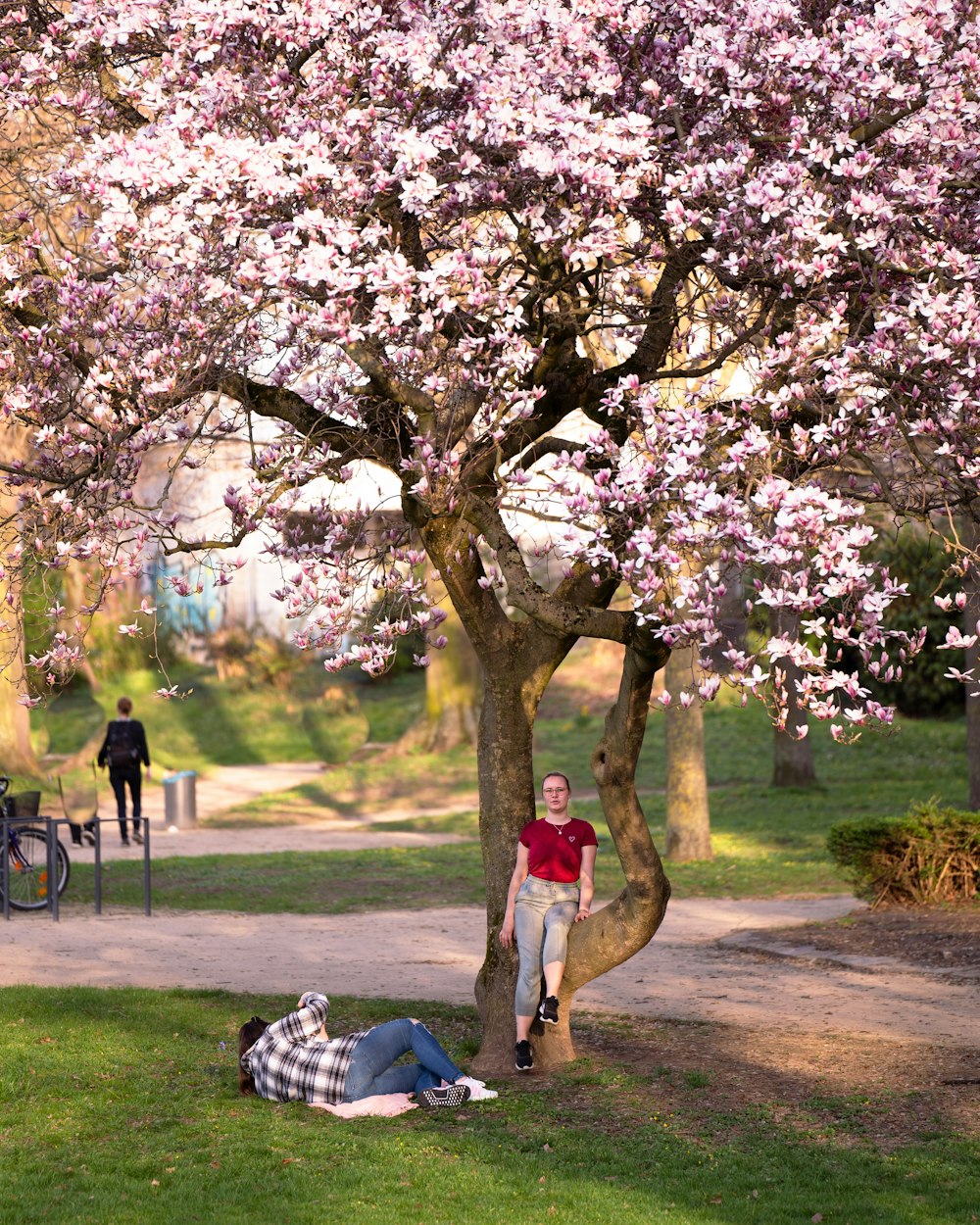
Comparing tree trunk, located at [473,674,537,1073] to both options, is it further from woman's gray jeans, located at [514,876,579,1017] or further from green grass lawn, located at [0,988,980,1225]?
green grass lawn, located at [0,988,980,1225]

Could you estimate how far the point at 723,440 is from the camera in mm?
6891

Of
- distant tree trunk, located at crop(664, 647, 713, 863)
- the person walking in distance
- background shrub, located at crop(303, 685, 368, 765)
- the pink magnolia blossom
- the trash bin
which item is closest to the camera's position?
the pink magnolia blossom

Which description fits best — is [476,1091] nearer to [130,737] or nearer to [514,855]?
[514,855]

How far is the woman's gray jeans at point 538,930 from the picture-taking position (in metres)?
8.38

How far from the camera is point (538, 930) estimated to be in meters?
8.42

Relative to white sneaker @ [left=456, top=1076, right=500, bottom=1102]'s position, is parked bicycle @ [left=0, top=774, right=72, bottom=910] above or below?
above

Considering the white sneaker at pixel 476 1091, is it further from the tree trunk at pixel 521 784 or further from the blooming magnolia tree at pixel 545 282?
the blooming magnolia tree at pixel 545 282

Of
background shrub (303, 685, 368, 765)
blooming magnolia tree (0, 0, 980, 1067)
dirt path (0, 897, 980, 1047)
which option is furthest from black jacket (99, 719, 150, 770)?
blooming magnolia tree (0, 0, 980, 1067)

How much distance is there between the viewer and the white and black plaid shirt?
788cm

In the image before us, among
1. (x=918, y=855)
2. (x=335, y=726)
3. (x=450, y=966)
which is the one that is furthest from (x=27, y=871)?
(x=335, y=726)

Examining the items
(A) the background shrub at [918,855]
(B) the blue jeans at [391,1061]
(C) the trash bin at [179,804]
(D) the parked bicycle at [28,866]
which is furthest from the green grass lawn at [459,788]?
(B) the blue jeans at [391,1061]

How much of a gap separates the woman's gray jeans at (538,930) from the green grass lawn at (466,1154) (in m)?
0.48

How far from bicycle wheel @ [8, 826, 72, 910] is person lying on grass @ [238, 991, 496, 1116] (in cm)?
762

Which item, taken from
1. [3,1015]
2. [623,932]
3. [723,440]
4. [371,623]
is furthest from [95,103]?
[3,1015]
